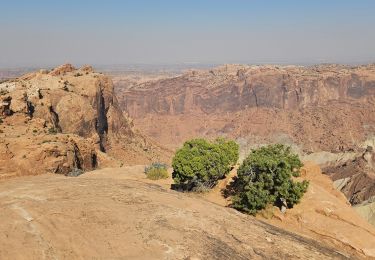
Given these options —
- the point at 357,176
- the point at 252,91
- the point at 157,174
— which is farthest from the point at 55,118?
the point at 252,91

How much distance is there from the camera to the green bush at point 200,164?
26578 mm

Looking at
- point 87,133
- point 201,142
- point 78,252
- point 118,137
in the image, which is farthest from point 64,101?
point 78,252

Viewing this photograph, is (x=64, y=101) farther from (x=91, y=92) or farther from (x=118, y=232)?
(x=118, y=232)

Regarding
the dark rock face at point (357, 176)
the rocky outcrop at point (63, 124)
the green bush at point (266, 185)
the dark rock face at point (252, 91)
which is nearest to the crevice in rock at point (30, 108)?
the rocky outcrop at point (63, 124)

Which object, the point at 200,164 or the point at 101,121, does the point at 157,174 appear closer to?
the point at 200,164

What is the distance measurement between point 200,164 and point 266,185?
17.4ft

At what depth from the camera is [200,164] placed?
2652 centimetres

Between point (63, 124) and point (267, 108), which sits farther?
point (267, 108)

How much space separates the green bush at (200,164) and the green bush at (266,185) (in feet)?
11.0

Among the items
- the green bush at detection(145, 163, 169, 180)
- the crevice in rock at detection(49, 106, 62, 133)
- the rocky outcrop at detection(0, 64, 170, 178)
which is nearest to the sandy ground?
the rocky outcrop at detection(0, 64, 170, 178)

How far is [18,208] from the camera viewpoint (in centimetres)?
1497

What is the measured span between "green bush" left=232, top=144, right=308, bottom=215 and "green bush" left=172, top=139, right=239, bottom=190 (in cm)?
337

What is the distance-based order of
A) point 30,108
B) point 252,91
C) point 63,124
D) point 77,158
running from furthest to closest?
point 252,91 → point 63,124 → point 30,108 → point 77,158

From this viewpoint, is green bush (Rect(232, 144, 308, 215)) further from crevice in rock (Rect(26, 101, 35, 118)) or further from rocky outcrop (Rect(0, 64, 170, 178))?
crevice in rock (Rect(26, 101, 35, 118))
